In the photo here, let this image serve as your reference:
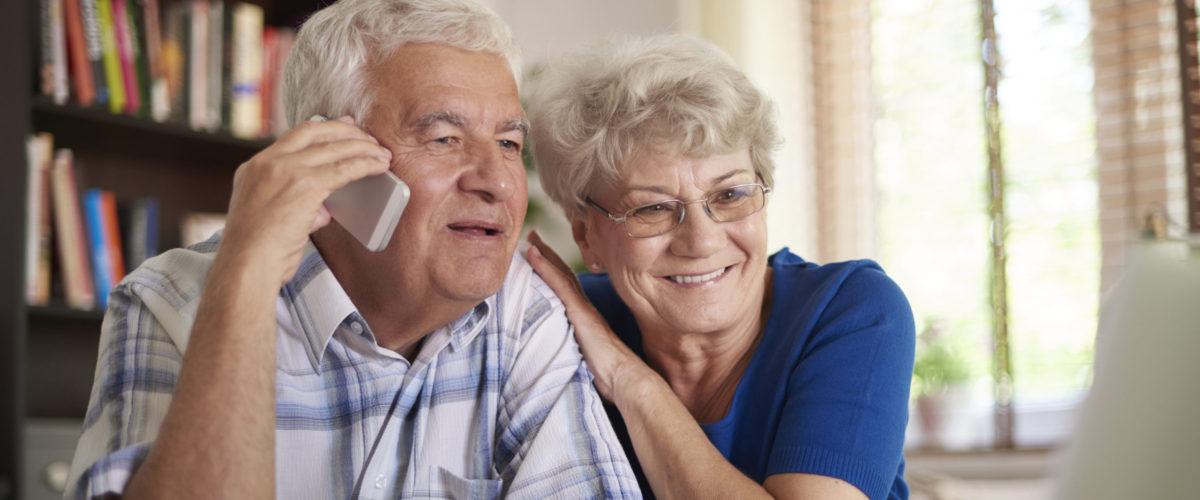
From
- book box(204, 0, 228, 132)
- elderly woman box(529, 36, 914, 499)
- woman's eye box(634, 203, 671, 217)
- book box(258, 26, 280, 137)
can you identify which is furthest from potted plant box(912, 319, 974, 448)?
book box(204, 0, 228, 132)

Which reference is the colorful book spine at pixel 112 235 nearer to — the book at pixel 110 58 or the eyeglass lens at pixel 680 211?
the book at pixel 110 58

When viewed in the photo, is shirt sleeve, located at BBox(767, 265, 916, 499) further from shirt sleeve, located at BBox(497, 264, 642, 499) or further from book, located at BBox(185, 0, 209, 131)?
book, located at BBox(185, 0, 209, 131)

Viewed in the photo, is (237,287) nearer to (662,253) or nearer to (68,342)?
(662,253)

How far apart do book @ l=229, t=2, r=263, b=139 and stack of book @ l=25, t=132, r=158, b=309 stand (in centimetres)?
39

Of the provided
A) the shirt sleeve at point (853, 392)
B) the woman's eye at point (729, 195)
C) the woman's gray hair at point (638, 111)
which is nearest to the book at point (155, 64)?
the woman's gray hair at point (638, 111)

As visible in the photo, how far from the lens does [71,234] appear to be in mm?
2473

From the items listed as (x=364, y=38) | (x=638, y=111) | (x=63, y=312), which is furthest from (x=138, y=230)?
(x=638, y=111)

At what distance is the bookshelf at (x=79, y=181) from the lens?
229cm

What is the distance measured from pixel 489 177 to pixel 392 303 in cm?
24

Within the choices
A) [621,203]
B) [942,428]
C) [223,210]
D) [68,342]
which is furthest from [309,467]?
[942,428]

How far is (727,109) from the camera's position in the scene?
1516 mm

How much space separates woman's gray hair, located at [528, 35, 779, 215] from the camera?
4.95ft

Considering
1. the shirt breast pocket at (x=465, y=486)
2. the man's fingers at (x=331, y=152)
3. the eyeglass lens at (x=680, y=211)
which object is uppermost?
the man's fingers at (x=331, y=152)

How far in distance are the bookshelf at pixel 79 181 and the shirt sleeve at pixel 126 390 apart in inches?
49.7
